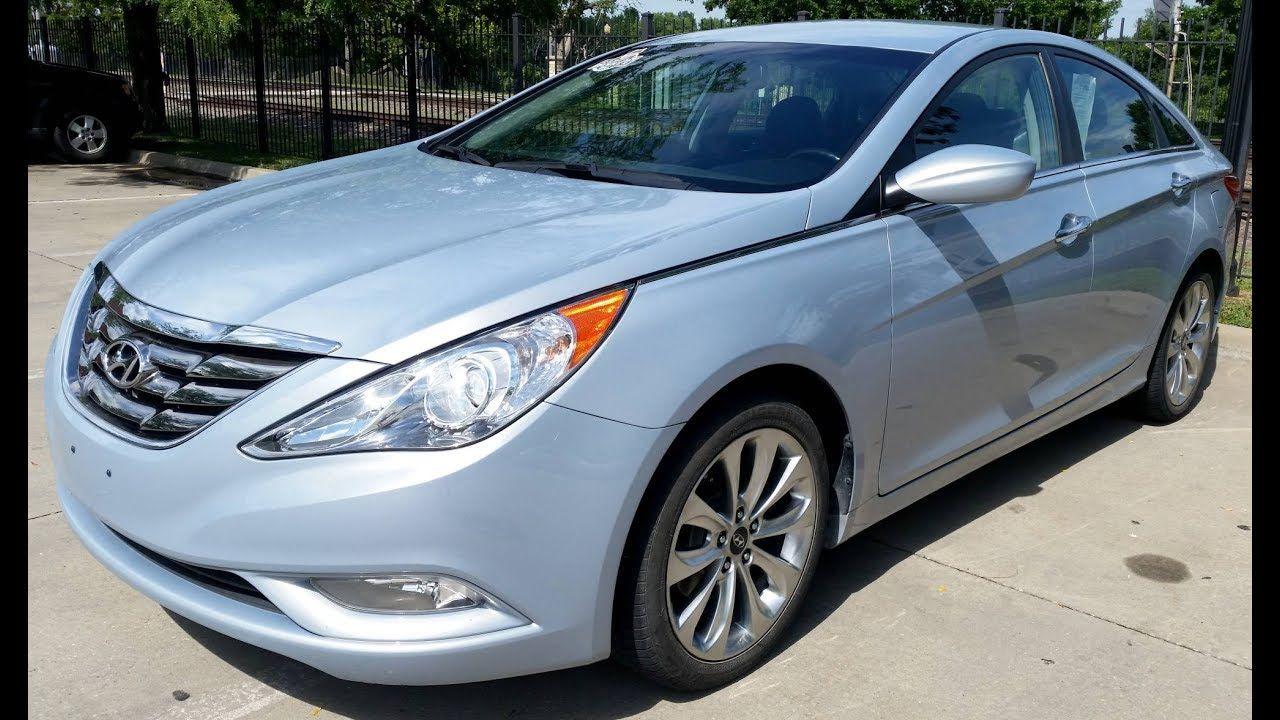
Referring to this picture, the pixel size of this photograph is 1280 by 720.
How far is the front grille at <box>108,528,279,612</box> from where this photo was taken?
2531 millimetres

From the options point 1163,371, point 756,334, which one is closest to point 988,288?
point 756,334

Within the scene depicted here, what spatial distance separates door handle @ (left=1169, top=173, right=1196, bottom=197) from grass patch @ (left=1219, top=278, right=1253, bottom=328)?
2227mm

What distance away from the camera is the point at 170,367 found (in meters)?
2.62

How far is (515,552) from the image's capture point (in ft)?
7.91

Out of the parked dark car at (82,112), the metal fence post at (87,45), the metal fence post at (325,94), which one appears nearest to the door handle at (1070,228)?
the metal fence post at (325,94)

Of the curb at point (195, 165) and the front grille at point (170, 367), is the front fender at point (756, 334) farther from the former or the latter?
the curb at point (195, 165)

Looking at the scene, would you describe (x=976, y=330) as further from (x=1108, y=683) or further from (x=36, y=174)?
(x=36, y=174)

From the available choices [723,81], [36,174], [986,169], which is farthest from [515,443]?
[36,174]

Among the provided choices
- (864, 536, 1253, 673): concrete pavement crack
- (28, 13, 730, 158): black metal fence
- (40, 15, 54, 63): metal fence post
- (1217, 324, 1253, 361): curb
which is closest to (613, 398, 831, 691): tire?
(864, 536, 1253, 673): concrete pavement crack

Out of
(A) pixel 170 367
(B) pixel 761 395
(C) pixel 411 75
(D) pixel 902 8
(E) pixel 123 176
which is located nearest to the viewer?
(A) pixel 170 367

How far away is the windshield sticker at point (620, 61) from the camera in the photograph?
4.39 meters

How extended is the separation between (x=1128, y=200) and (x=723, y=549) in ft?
7.98

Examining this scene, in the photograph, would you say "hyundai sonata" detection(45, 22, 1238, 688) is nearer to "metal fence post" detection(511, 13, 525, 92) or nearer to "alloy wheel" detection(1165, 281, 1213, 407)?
"alloy wheel" detection(1165, 281, 1213, 407)

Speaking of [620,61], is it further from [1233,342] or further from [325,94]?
[325,94]
